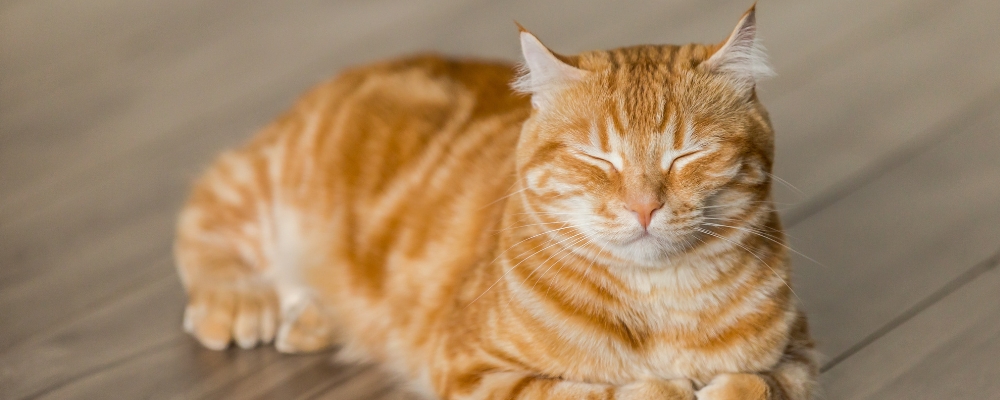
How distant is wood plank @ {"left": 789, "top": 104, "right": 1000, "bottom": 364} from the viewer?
89.1 inches

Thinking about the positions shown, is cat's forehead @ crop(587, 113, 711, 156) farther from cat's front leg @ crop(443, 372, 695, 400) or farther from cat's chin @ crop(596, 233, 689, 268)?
cat's front leg @ crop(443, 372, 695, 400)

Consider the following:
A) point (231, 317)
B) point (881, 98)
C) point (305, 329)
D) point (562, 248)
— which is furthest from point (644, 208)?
point (881, 98)

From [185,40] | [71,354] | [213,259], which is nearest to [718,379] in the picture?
[213,259]

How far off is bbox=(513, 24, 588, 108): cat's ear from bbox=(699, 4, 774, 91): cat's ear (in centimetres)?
21

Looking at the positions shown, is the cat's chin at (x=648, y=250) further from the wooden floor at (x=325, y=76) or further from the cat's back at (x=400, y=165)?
the wooden floor at (x=325, y=76)

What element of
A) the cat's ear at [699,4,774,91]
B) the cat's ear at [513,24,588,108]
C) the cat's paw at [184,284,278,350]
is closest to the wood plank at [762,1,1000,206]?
the cat's ear at [699,4,774,91]

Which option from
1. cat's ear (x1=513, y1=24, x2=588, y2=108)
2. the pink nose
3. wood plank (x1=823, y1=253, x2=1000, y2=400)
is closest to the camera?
the pink nose

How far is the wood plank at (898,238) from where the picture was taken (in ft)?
7.43

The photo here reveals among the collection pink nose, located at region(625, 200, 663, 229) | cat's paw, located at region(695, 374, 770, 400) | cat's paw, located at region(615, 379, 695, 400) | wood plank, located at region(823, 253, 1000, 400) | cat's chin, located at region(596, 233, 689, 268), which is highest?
pink nose, located at region(625, 200, 663, 229)

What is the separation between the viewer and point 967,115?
2973 mm

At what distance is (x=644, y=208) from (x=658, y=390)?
0.32 m

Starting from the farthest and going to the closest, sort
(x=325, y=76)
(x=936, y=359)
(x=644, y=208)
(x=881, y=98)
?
(x=325, y=76), (x=881, y=98), (x=936, y=359), (x=644, y=208)

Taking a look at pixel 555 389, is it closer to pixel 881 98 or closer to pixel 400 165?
pixel 400 165

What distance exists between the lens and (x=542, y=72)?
173 cm
